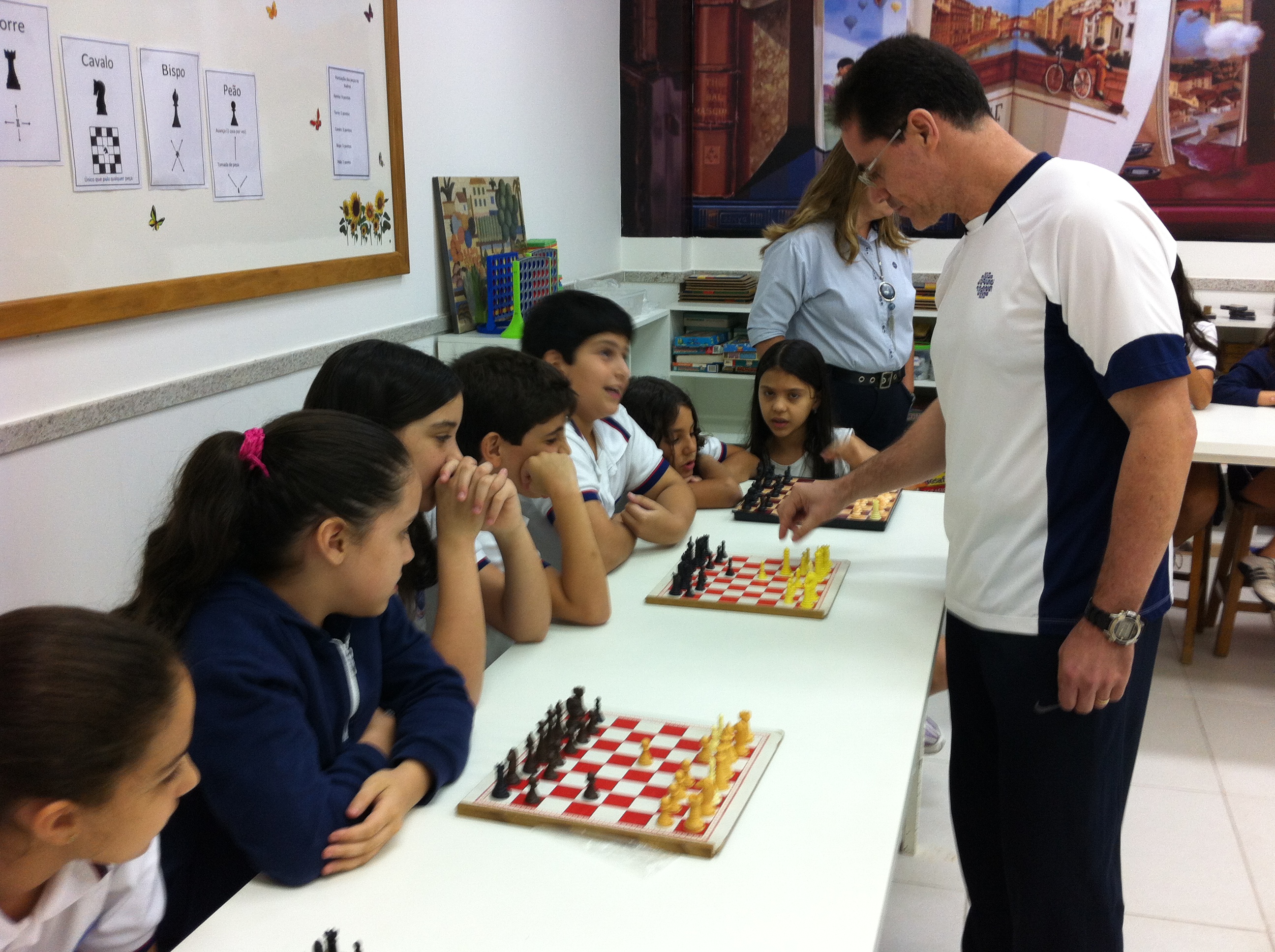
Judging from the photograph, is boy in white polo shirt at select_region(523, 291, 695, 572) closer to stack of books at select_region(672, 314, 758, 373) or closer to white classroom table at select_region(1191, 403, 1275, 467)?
white classroom table at select_region(1191, 403, 1275, 467)

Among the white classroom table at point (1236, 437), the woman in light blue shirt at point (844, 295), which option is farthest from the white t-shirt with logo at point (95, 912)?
the white classroom table at point (1236, 437)

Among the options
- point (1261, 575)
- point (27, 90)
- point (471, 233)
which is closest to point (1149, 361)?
point (27, 90)

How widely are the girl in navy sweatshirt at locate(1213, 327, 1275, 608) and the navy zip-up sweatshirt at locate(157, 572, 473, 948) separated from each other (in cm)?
313

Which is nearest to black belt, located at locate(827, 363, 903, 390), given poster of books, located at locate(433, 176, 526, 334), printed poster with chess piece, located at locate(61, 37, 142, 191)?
poster of books, located at locate(433, 176, 526, 334)

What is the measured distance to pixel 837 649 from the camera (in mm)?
1777

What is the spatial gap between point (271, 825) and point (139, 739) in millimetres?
215

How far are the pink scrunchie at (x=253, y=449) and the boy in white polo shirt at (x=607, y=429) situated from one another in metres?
0.94

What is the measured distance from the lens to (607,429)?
8.26ft

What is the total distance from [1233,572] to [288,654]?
3.53 meters

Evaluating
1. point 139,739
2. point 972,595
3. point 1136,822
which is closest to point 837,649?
point 972,595

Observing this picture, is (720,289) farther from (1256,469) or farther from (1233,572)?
(1233,572)

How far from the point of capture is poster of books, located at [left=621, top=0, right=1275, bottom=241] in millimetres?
5105

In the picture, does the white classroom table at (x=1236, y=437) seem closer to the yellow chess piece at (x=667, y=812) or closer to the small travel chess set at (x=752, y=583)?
the small travel chess set at (x=752, y=583)

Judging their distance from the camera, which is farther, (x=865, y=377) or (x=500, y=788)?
(x=865, y=377)
